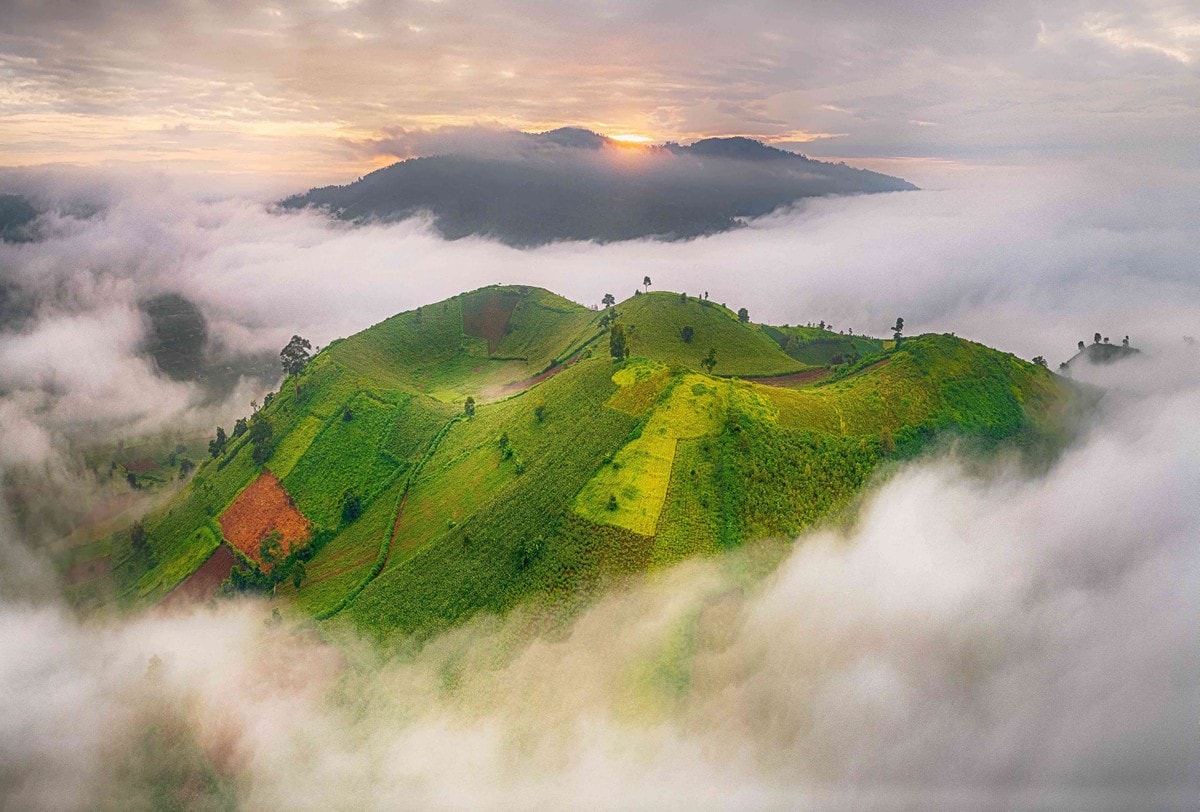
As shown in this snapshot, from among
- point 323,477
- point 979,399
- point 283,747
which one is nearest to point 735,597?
point 283,747

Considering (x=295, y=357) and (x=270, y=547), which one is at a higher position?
(x=295, y=357)

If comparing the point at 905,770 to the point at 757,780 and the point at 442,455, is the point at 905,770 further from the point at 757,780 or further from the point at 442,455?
the point at 442,455

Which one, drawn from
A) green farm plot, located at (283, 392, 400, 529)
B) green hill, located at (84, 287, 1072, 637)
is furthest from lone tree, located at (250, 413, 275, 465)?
green farm plot, located at (283, 392, 400, 529)

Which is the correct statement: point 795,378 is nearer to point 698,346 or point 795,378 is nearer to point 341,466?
point 698,346

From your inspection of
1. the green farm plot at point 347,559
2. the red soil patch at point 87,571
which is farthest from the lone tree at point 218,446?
the green farm plot at point 347,559

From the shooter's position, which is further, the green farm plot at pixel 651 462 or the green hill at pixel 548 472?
the green farm plot at pixel 651 462

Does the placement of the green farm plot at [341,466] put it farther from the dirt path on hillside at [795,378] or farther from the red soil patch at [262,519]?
the dirt path on hillside at [795,378]

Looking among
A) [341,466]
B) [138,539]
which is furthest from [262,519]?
[138,539]
